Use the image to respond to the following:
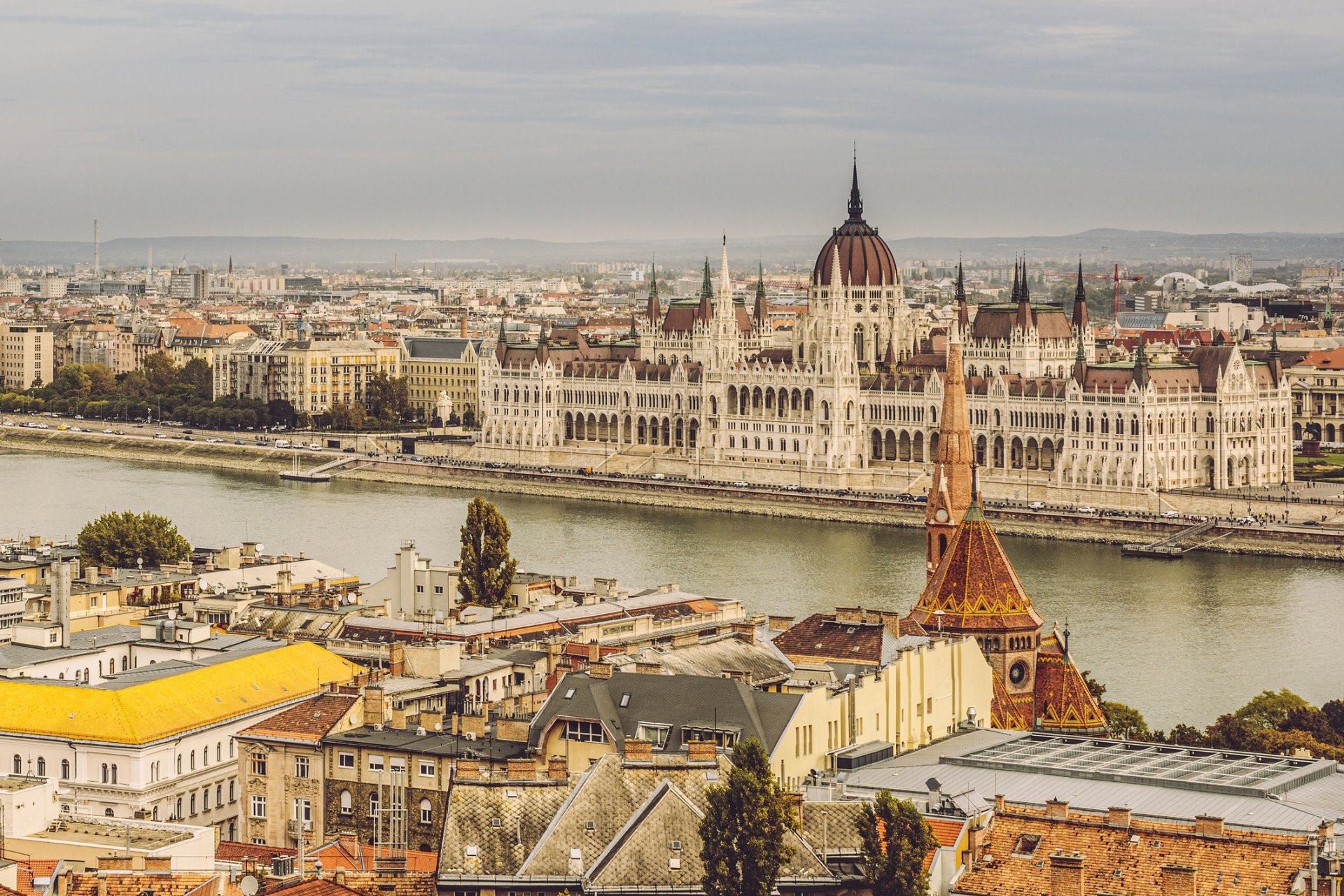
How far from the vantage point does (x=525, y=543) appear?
49438 millimetres

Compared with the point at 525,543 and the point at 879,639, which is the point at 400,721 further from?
the point at 525,543

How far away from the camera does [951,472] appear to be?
29547 mm

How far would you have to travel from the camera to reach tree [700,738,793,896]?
45.3ft

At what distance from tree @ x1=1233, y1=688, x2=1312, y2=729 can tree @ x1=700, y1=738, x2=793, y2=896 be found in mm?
12743

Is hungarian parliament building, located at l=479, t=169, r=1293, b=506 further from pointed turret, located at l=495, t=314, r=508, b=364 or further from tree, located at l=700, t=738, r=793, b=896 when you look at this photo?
tree, located at l=700, t=738, r=793, b=896

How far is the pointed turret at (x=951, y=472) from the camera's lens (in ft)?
91.6

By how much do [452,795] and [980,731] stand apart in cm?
645

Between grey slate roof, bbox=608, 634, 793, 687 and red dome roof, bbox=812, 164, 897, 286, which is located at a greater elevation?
red dome roof, bbox=812, 164, 897, 286

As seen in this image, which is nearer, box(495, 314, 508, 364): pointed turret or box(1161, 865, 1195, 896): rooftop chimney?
box(1161, 865, 1195, 896): rooftop chimney

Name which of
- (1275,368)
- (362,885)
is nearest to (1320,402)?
(1275,368)

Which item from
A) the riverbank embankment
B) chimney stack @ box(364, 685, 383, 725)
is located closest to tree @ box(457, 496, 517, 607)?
chimney stack @ box(364, 685, 383, 725)

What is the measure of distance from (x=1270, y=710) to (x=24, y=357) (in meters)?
85.2

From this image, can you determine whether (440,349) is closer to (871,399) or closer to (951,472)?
(871,399)

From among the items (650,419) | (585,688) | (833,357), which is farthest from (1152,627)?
(650,419)
